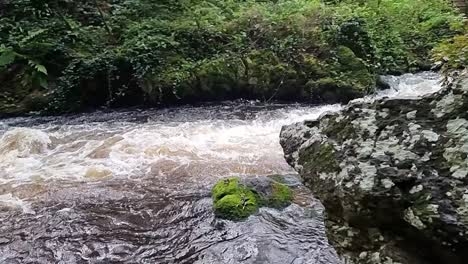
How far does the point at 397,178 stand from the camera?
7.30 feet

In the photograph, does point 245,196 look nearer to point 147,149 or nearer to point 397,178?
point 147,149

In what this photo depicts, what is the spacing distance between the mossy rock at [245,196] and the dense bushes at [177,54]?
4293mm

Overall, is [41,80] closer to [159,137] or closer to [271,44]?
[159,137]

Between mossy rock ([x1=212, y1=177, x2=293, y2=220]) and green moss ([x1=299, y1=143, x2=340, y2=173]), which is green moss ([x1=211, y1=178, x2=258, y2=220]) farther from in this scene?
green moss ([x1=299, y1=143, x2=340, y2=173])

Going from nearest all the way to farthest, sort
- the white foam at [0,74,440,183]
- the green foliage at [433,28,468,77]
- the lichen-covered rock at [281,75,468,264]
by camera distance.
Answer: the lichen-covered rock at [281,75,468,264] < the green foliage at [433,28,468,77] < the white foam at [0,74,440,183]

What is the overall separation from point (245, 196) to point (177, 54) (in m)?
5.35

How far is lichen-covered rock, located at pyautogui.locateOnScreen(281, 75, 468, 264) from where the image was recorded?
205 cm

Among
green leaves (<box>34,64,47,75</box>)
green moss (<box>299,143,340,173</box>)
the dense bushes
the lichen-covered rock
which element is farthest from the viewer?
the dense bushes

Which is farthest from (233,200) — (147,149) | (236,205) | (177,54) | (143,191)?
(177,54)

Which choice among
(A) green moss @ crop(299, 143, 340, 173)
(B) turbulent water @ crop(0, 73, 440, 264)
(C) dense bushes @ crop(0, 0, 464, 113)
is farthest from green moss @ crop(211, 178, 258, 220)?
(C) dense bushes @ crop(0, 0, 464, 113)

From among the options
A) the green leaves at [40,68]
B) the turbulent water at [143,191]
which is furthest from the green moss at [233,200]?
the green leaves at [40,68]

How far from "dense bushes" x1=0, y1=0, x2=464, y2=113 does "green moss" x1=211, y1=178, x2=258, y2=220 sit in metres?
4.36

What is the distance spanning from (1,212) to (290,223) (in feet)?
9.45

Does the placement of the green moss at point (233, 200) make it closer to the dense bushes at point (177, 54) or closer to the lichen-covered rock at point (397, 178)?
the lichen-covered rock at point (397, 178)
